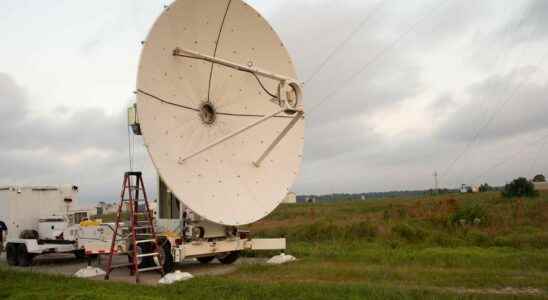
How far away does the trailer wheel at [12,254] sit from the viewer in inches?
766

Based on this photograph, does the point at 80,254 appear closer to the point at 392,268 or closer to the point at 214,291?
the point at 214,291

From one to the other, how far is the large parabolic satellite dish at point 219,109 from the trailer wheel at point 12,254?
9.39 m

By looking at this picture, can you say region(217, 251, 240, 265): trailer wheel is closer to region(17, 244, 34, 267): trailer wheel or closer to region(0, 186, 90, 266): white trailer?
region(0, 186, 90, 266): white trailer

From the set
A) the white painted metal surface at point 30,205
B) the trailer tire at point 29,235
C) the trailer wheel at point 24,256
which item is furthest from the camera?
the white painted metal surface at point 30,205

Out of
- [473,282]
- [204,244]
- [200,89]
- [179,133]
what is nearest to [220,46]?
[200,89]

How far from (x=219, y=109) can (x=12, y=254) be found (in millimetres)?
10039

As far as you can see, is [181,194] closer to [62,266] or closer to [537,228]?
[62,266]

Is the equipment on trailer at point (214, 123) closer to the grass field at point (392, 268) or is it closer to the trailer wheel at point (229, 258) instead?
the trailer wheel at point (229, 258)

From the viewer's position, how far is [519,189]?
39.8 m

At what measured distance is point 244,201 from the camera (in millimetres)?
15359

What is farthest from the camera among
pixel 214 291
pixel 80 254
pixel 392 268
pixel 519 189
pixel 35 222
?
pixel 519 189

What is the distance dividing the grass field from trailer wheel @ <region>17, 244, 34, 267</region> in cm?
370

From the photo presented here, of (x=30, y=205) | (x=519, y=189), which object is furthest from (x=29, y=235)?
(x=519, y=189)

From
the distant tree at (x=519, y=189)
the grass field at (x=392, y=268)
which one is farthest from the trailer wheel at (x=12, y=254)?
the distant tree at (x=519, y=189)
